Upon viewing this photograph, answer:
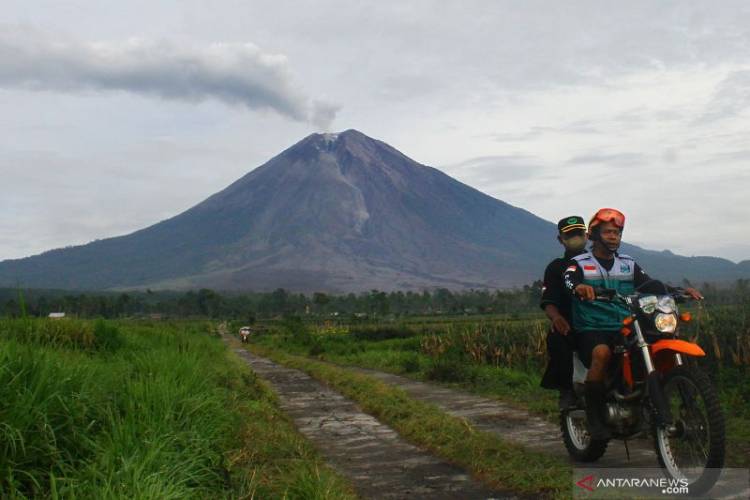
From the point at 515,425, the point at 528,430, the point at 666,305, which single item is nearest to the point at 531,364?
the point at 515,425

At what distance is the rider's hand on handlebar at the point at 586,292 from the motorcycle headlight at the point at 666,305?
420 millimetres

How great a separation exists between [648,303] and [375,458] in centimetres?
257

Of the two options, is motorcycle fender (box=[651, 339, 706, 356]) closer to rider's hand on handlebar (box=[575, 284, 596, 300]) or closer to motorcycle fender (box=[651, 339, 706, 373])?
motorcycle fender (box=[651, 339, 706, 373])

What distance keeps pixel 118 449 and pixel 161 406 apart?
1010 mm

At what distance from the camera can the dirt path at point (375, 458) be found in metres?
4.78

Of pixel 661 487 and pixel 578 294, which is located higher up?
pixel 578 294

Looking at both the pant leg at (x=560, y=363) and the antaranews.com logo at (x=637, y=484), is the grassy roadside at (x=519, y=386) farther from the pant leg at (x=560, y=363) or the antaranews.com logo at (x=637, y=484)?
the pant leg at (x=560, y=363)

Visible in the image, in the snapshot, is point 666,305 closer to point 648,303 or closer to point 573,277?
point 648,303

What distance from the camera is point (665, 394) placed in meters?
4.46

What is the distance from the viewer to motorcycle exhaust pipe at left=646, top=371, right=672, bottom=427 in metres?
4.40

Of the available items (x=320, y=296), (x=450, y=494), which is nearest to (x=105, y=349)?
(x=450, y=494)

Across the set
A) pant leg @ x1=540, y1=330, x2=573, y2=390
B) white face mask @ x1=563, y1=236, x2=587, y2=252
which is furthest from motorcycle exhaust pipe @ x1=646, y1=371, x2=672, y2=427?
white face mask @ x1=563, y1=236, x2=587, y2=252

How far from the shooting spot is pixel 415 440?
6688 mm

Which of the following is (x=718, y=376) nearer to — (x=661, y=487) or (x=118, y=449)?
(x=661, y=487)
